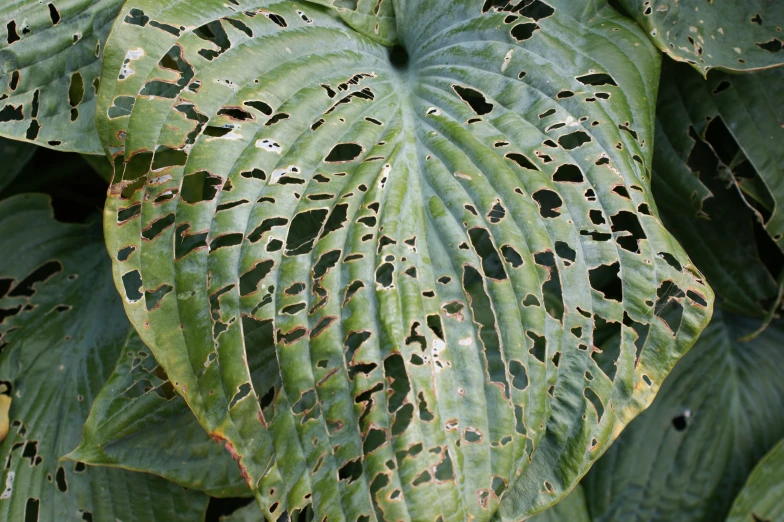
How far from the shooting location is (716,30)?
2.79 ft

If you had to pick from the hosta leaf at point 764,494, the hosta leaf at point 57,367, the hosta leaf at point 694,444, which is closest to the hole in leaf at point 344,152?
the hosta leaf at point 57,367

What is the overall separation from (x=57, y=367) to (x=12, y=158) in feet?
1.17

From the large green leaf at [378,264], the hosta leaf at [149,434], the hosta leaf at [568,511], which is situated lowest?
the hosta leaf at [568,511]

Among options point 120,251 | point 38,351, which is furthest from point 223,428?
point 38,351

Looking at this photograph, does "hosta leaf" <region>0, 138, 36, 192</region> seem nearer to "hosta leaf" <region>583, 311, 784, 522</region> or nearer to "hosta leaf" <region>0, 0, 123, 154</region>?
A: "hosta leaf" <region>0, 0, 123, 154</region>

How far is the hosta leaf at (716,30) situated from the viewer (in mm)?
796

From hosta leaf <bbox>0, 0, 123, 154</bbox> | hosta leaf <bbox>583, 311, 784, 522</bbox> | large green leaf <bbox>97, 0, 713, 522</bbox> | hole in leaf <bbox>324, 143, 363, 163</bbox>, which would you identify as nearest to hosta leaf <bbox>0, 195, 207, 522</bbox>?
hosta leaf <bbox>0, 0, 123, 154</bbox>

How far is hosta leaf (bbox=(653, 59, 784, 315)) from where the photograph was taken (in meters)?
0.93

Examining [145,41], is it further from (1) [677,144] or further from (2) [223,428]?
(1) [677,144]

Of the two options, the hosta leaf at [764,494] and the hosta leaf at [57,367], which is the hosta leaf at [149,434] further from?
the hosta leaf at [764,494]

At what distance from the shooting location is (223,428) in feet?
A: 1.89

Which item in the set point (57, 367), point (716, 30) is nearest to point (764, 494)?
point (716, 30)

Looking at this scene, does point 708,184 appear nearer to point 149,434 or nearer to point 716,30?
point 716,30

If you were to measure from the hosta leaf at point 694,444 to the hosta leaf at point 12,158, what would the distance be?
1094mm
